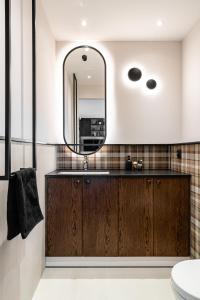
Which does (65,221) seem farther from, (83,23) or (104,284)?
(83,23)

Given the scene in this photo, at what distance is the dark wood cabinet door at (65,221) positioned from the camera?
8.94 feet

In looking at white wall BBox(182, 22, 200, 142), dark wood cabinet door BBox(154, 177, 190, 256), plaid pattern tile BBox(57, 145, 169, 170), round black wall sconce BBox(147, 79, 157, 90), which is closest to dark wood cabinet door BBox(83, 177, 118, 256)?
dark wood cabinet door BBox(154, 177, 190, 256)

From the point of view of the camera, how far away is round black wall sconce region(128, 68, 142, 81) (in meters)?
3.28

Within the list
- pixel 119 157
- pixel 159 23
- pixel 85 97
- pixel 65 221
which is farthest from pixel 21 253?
pixel 159 23

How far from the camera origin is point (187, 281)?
139 centimetres

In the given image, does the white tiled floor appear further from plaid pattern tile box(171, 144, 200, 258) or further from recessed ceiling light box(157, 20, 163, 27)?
recessed ceiling light box(157, 20, 163, 27)

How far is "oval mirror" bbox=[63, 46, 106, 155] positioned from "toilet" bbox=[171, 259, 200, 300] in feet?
6.49

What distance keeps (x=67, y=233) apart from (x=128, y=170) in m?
1.04

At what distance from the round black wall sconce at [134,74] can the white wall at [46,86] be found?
94cm

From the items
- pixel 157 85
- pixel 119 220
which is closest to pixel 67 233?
pixel 119 220

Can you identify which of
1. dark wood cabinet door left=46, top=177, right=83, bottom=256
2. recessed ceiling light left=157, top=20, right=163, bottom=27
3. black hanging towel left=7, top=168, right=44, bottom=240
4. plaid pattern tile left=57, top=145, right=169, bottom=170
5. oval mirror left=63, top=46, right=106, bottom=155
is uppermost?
recessed ceiling light left=157, top=20, right=163, bottom=27

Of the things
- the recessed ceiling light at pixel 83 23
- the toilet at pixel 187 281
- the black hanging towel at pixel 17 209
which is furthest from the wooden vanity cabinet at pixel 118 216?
the recessed ceiling light at pixel 83 23

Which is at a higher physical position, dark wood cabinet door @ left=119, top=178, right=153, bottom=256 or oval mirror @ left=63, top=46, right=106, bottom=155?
oval mirror @ left=63, top=46, right=106, bottom=155

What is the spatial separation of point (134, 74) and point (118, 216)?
5.65ft
